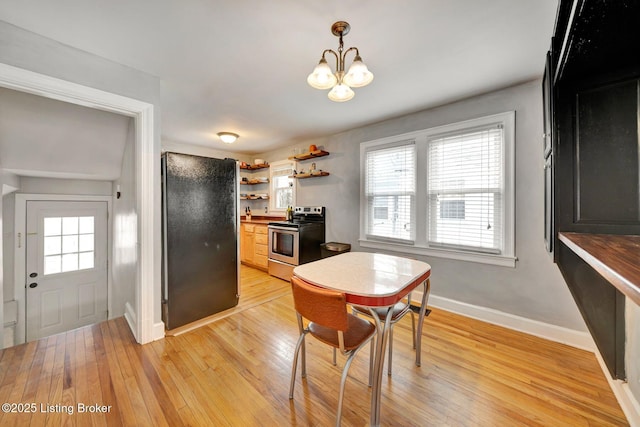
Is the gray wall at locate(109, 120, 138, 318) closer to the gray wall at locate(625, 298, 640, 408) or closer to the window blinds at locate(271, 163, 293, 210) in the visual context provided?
the window blinds at locate(271, 163, 293, 210)

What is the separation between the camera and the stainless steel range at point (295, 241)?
376 cm

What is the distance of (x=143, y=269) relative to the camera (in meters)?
2.10

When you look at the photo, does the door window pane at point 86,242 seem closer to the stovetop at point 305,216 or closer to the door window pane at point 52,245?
the door window pane at point 52,245

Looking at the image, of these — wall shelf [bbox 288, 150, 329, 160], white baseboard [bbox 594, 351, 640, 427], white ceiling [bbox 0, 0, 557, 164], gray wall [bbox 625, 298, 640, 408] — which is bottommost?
white baseboard [bbox 594, 351, 640, 427]

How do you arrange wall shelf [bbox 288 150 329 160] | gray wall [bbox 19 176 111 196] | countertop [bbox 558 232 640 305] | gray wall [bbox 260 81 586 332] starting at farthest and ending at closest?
wall shelf [bbox 288 150 329 160], gray wall [bbox 19 176 111 196], gray wall [bbox 260 81 586 332], countertop [bbox 558 232 640 305]

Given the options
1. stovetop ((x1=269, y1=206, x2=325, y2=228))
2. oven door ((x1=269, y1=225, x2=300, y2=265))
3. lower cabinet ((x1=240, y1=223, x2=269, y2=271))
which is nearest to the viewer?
oven door ((x1=269, y1=225, x2=300, y2=265))

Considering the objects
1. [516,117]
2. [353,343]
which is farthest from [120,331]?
[516,117]

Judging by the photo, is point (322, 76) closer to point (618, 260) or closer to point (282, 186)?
point (618, 260)

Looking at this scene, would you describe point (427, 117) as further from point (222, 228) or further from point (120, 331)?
point (120, 331)

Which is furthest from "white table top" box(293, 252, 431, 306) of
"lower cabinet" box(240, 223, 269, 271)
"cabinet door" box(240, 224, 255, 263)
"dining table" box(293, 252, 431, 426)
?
"cabinet door" box(240, 224, 255, 263)

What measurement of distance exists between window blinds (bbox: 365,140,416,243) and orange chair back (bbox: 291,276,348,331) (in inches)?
85.7

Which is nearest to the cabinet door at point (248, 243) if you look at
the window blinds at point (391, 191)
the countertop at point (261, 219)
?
the countertop at point (261, 219)

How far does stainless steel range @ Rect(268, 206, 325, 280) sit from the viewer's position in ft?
12.3

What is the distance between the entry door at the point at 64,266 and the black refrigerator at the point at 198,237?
2160 mm
